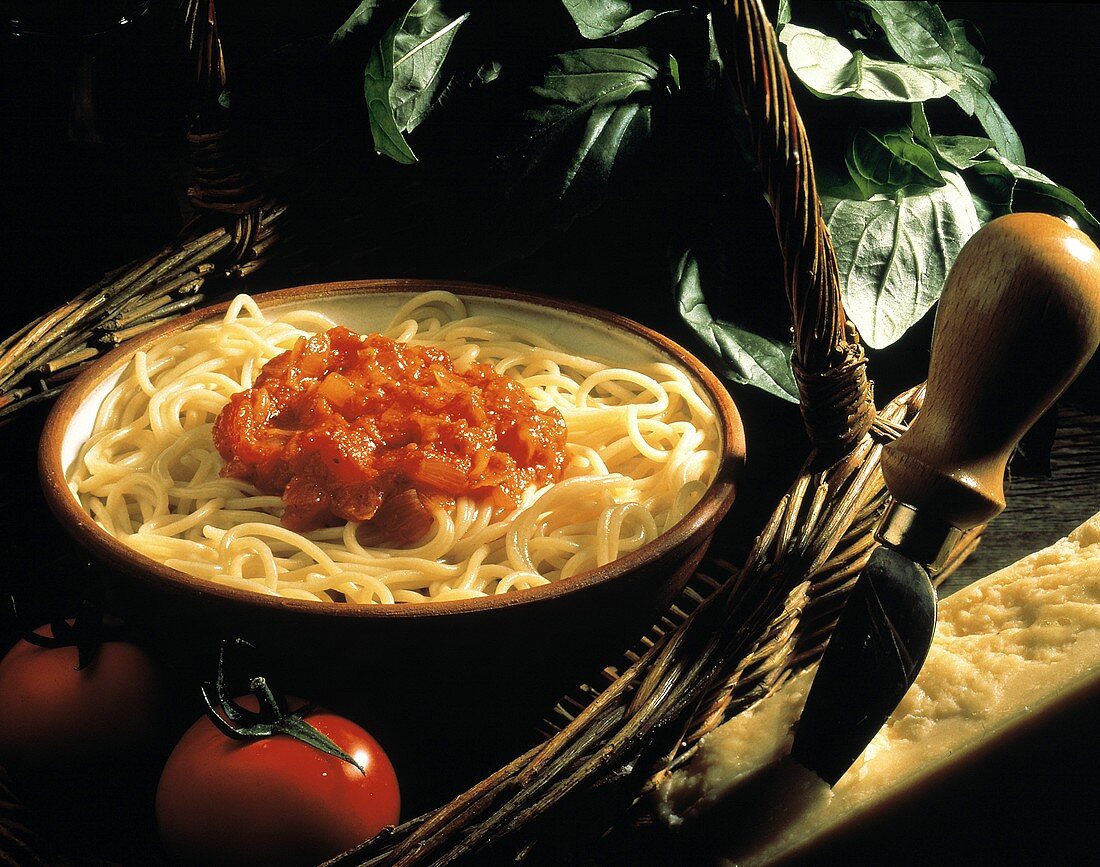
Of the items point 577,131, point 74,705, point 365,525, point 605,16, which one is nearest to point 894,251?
point 577,131

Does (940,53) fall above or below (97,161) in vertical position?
below

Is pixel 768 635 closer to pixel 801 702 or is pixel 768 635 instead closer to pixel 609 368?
pixel 801 702

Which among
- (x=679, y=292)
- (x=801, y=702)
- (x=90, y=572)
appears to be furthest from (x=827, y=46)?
(x=90, y=572)

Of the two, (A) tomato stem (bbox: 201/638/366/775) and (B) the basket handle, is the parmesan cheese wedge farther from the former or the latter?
(A) tomato stem (bbox: 201/638/366/775)

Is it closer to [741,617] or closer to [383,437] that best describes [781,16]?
[383,437]

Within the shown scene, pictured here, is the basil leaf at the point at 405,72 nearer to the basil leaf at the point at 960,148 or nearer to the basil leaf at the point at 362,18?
the basil leaf at the point at 362,18
